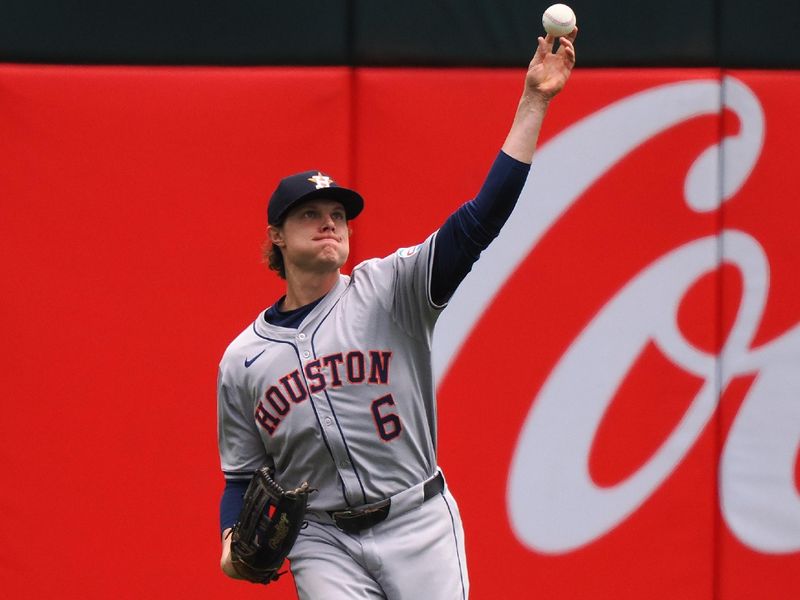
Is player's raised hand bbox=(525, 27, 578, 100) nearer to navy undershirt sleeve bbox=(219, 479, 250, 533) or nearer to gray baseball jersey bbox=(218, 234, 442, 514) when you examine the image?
gray baseball jersey bbox=(218, 234, 442, 514)

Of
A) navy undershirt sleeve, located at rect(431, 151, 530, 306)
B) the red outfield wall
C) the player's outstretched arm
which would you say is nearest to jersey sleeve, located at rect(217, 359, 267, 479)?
navy undershirt sleeve, located at rect(431, 151, 530, 306)

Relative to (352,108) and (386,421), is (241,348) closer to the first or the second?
(386,421)

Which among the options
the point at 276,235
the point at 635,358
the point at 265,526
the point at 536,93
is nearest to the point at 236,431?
the point at 265,526

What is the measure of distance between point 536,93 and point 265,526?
3.24 ft

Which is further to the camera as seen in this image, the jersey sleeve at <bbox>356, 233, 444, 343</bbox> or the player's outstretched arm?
the jersey sleeve at <bbox>356, 233, 444, 343</bbox>

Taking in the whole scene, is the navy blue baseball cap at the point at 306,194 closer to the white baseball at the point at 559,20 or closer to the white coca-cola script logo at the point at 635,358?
the white baseball at the point at 559,20

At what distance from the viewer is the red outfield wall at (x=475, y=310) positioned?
3660mm

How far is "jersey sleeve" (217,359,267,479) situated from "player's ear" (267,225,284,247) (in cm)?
28

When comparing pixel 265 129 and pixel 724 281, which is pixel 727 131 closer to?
pixel 724 281

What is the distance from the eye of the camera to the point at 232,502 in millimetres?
2738

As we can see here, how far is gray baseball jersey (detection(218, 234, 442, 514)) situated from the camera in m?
2.56

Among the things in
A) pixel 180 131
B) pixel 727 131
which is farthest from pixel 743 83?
pixel 180 131

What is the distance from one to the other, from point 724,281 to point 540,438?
711mm

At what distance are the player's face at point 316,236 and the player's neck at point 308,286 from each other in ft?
0.08
